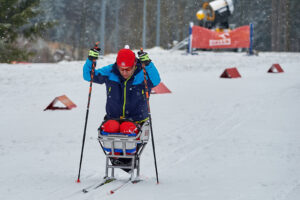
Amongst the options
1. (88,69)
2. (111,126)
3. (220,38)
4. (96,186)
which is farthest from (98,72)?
(220,38)

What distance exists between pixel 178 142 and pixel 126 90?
8.26 feet

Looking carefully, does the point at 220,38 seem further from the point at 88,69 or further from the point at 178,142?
the point at 88,69

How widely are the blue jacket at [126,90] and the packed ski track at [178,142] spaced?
2.71 ft

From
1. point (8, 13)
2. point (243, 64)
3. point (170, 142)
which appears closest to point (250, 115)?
point (170, 142)

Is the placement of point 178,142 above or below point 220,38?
below

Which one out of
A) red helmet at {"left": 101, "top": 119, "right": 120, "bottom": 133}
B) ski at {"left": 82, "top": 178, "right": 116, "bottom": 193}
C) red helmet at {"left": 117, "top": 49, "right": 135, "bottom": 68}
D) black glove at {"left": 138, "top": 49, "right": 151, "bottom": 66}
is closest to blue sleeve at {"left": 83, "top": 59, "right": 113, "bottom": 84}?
red helmet at {"left": 117, "top": 49, "right": 135, "bottom": 68}

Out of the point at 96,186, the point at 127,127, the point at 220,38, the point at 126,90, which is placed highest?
the point at 220,38

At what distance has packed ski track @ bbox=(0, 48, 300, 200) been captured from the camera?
14.6 ft

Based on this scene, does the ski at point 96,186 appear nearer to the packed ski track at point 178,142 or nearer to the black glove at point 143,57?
the packed ski track at point 178,142

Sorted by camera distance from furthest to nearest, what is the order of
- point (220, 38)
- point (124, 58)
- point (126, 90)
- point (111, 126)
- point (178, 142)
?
point (220, 38) < point (178, 142) < point (126, 90) < point (124, 58) < point (111, 126)

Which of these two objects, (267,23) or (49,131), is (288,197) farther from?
(267,23)

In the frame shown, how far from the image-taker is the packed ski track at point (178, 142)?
4445 millimetres

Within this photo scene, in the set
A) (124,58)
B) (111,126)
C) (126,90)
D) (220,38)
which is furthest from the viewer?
(220,38)

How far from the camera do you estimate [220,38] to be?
2311cm
